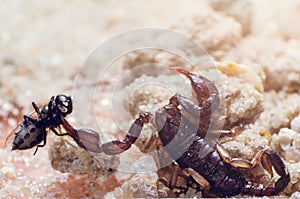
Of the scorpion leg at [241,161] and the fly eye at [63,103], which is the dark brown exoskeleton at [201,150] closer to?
the scorpion leg at [241,161]

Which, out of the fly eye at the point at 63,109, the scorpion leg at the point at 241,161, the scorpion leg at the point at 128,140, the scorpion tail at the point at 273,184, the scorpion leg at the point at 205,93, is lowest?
the scorpion tail at the point at 273,184

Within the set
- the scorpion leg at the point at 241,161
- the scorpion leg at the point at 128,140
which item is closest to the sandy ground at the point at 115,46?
the scorpion leg at the point at 241,161

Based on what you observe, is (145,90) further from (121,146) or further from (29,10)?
(29,10)

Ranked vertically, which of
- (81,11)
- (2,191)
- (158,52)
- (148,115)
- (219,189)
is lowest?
(219,189)

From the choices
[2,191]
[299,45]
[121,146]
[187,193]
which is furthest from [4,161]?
[299,45]

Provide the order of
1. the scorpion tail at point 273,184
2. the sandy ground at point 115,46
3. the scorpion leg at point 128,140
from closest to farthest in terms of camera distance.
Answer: the scorpion tail at point 273,184
the scorpion leg at point 128,140
the sandy ground at point 115,46

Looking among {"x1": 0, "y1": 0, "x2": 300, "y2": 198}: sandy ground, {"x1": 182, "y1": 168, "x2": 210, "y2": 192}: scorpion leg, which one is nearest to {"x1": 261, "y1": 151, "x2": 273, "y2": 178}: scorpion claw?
{"x1": 0, "y1": 0, "x2": 300, "y2": 198}: sandy ground

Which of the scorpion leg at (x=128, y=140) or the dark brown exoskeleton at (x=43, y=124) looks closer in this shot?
the dark brown exoskeleton at (x=43, y=124)
